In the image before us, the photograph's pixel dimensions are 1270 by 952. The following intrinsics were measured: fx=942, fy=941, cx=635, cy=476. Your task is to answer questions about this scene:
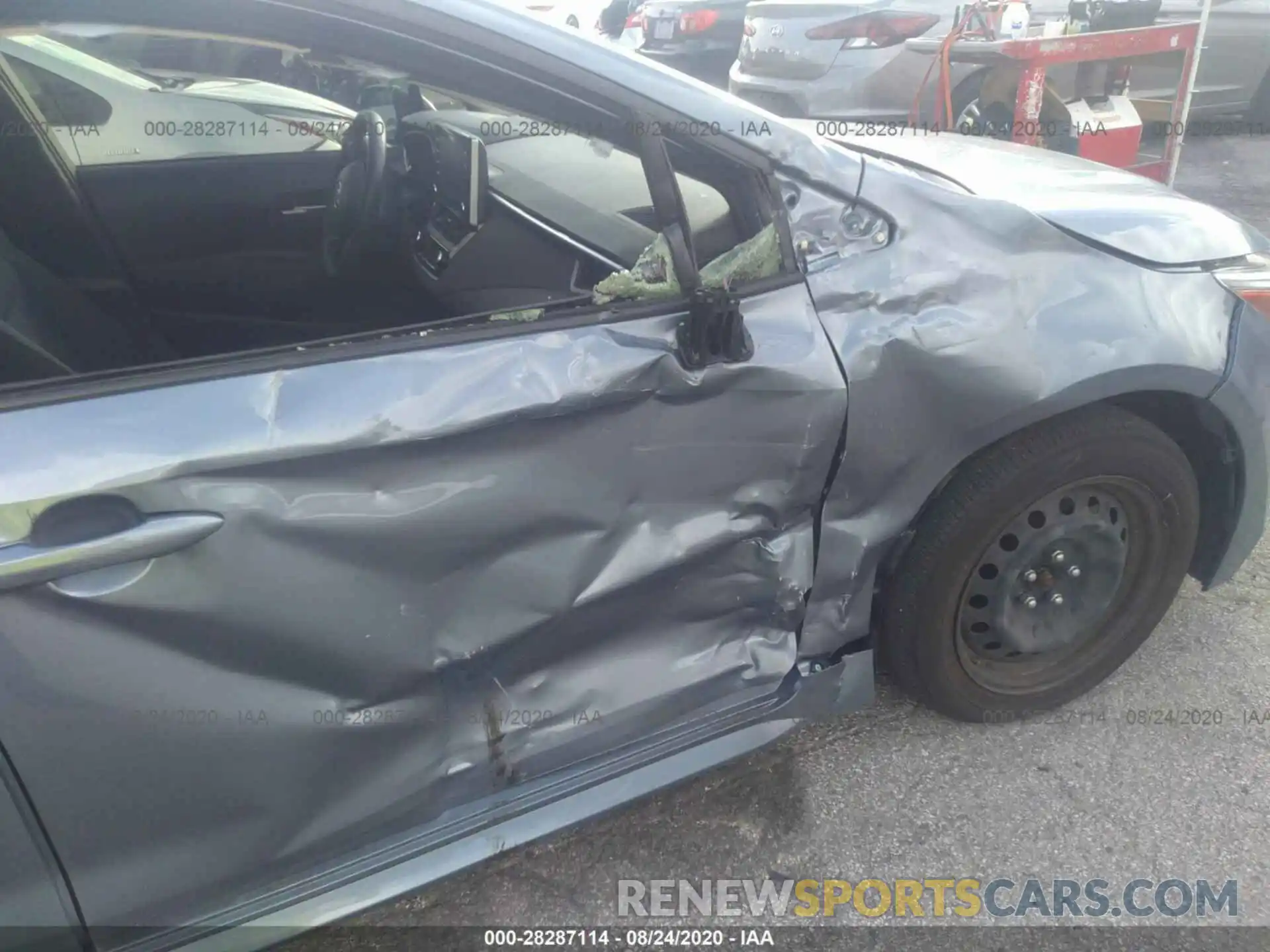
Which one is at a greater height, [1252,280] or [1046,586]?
[1252,280]

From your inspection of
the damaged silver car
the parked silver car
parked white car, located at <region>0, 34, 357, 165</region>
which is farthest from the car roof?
the parked silver car

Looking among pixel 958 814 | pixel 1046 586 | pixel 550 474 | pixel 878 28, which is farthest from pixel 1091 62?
pixel 550 474

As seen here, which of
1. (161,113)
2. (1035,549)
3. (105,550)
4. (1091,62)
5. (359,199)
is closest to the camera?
(105,550)

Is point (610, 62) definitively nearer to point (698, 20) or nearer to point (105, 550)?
point (105, 550)

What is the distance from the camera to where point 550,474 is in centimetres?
150

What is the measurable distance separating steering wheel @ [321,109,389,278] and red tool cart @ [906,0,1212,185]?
3.13m

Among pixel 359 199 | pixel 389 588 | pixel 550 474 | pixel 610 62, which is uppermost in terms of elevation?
pixel 610 62

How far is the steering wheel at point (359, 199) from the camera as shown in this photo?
2270 mm

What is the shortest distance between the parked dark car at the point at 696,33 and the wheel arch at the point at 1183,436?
6.62m

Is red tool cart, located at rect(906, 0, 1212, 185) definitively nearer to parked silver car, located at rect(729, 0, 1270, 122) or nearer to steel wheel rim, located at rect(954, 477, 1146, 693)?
parked silver car, located at rect(729, 0, 1270, 122)

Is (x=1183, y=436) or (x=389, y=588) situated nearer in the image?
(x=389, y=588)

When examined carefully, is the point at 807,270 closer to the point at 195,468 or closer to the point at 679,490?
the point at 679,490

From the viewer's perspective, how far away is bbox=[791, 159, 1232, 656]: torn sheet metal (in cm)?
167

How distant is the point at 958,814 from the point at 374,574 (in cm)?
139
